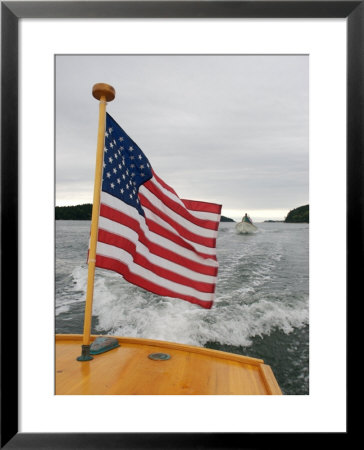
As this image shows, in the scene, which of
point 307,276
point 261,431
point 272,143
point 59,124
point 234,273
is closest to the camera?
point 261,431

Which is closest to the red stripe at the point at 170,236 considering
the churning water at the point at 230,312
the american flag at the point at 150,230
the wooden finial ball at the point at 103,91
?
the american flag at the point at 150,230

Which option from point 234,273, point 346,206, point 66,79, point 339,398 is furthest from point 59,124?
point 234,273

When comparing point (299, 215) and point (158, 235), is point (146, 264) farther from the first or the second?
point (299, 215)

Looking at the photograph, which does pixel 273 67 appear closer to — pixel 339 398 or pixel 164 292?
pixel 164 292

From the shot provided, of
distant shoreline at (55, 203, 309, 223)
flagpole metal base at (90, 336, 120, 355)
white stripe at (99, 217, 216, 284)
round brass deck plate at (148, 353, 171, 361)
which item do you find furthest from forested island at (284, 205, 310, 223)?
flagpole metal base at (90, 336, 120, 355)

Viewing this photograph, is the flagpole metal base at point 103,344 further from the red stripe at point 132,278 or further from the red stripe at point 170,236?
the red stripe at point 170,236

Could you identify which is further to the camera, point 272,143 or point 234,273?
point 234,273

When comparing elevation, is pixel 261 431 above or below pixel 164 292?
below

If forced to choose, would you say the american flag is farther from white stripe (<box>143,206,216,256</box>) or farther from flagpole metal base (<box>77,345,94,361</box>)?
flagpole metal base (<box>77,345,94,361</box>)
